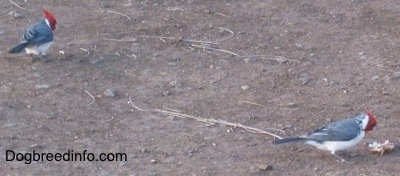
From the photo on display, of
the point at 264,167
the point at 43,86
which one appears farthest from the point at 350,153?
the point at 43,86

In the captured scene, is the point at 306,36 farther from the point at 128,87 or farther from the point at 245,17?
the point at 128,87

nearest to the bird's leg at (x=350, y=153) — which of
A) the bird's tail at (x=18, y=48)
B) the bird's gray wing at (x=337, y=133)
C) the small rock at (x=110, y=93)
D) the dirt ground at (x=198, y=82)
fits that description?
the dirt ground at (x=198, y=82)

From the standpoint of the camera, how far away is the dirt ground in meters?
7.40

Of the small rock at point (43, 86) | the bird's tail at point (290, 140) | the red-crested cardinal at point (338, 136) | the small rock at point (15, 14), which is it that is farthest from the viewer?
the small rock at point (15, 14)

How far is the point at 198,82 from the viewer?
29.4 feet

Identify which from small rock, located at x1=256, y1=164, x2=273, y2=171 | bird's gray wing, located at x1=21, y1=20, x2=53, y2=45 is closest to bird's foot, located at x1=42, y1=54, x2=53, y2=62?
bird's gray wing, located at x1=21, y1=20, x2=53, y2=45

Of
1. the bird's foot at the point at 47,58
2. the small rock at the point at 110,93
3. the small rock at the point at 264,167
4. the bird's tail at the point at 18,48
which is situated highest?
the small rock at the point at 264,167

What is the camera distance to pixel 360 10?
1098 cm

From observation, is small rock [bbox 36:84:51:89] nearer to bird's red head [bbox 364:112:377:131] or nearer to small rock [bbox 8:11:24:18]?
small rock [bbox 8:11:24:18]

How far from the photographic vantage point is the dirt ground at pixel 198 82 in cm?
740

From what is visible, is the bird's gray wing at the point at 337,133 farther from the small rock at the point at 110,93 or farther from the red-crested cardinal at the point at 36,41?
the red-crested cardinal at the point at 36,41

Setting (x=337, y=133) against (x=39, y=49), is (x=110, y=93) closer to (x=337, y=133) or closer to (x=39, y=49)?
(x=39, y=49)

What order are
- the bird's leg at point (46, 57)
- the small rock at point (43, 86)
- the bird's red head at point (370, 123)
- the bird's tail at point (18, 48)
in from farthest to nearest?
the bird's leg at point (46, 57), the bird's tail at point (18, 48), the small rock at point (43, 86), the bird's red head at point (370, 123)

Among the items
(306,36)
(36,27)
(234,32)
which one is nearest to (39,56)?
(36,27)
